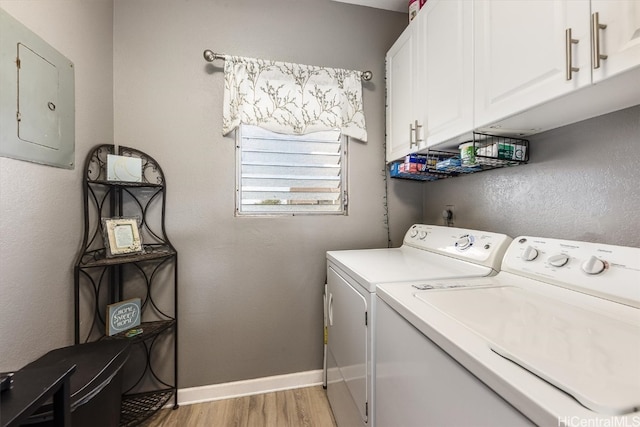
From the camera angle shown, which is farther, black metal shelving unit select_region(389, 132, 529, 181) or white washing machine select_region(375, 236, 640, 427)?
black metal shelving unit select_region(389, 132, 529, 181)

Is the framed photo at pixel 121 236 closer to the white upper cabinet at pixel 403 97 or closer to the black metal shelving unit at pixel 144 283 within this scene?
the black metal shelving unit at pixel 144 283

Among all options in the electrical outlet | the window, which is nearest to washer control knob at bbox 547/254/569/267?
the electrical outlet

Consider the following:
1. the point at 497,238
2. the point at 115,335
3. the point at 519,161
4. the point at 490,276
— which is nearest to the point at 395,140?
the point at 519,161

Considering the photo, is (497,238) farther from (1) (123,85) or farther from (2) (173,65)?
(1) (123,85)

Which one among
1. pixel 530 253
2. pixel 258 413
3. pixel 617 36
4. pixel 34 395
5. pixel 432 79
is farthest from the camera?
pixel 258 413

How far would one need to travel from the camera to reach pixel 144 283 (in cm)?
168

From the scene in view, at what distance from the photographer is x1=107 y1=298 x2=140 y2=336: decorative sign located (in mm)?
1460

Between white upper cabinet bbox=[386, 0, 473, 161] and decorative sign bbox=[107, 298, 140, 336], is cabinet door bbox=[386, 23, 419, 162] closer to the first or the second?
white upper cabinet bbox=[386, 0, 473, 161]

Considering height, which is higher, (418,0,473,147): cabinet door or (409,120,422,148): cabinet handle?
(418,0,473,147): cabinet door

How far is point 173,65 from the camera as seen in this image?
1.71 m

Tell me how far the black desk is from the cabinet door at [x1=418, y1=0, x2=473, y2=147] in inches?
61.6

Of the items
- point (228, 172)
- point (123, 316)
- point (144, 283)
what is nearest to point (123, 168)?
point (228, 172)

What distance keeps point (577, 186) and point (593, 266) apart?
0.39 metres

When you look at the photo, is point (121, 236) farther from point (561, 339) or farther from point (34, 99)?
point (561, 339)
